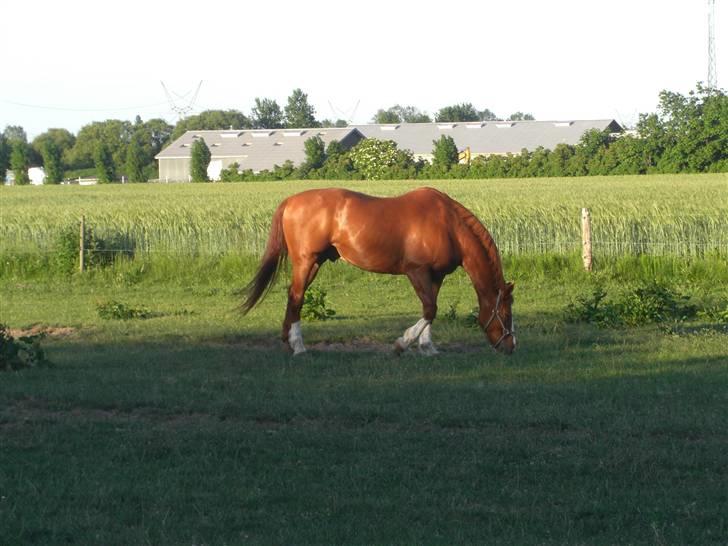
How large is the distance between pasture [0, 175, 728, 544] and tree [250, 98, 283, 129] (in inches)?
5089

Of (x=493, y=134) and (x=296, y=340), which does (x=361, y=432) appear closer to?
(x=296, y=340)

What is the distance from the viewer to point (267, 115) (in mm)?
146250

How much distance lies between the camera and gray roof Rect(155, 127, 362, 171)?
9356 centimetres

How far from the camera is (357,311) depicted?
17547 mm

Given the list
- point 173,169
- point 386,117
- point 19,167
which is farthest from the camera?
point 386,117

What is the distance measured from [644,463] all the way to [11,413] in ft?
17.3

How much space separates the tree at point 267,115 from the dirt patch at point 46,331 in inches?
5134

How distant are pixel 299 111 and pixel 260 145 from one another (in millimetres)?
46785

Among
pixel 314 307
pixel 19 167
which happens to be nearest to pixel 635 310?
pixel 314 307

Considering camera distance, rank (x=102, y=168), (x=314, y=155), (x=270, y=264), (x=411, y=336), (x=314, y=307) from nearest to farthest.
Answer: (x=411, y=336) → (x=270, y=264) → (x=314, y=307) → (x=314, y=155) → (x=102, y=168)

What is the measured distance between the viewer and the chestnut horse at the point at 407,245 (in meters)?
12.7

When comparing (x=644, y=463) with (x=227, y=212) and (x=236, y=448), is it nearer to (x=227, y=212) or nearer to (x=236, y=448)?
(x=236, y=448)

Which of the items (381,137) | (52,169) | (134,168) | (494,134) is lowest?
(134,168)

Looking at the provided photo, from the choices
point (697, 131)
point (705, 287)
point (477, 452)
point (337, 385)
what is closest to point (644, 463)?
point (477, 452)
